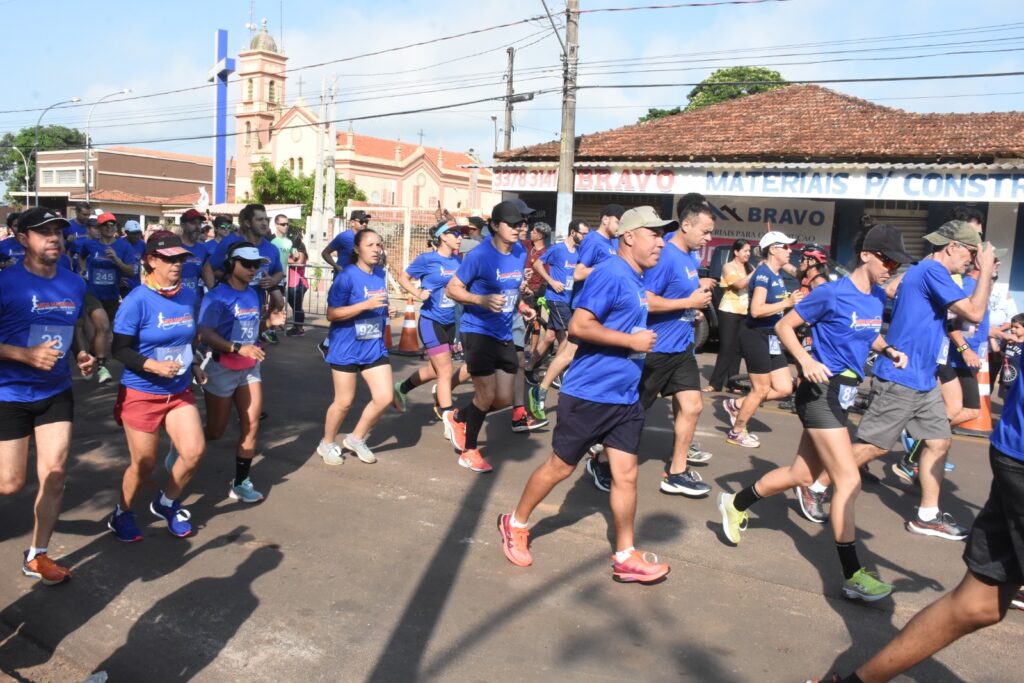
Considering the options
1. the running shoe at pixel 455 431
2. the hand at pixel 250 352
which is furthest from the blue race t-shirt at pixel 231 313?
the running shoe at pixel 455 431

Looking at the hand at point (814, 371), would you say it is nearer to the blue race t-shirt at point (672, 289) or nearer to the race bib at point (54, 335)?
the blue race t-shirt at point (672, 289)

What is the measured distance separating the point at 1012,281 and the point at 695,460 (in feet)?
44.8

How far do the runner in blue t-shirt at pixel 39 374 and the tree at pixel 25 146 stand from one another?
88.5 metres

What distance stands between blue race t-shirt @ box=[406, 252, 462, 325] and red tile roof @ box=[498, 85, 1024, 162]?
504 inches

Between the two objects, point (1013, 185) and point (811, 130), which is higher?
point (811, 130)

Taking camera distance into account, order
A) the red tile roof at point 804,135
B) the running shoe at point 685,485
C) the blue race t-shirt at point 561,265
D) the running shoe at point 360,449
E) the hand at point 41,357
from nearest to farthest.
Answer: the hand at point 41,357, the running shoe at point 685,485, the running shoe at point 360,449, the blue race t-shirt at point 561,265, the red tile roof at point 804,135

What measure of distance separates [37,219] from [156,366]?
0.97 meters

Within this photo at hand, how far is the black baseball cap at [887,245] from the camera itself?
15.2ft

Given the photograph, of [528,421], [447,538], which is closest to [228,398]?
[447,538]

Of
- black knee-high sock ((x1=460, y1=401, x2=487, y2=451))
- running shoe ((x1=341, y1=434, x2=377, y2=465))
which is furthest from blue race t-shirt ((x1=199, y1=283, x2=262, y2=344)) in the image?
black knee-high sock ((x1=460, y1=401, x2=487, y2=451))

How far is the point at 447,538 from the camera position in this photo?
5.12 m

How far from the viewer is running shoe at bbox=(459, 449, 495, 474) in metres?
6.55

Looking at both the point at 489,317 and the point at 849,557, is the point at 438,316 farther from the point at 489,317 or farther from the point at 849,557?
the point at 849,557

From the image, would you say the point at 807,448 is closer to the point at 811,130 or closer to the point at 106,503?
the point at 106,503
